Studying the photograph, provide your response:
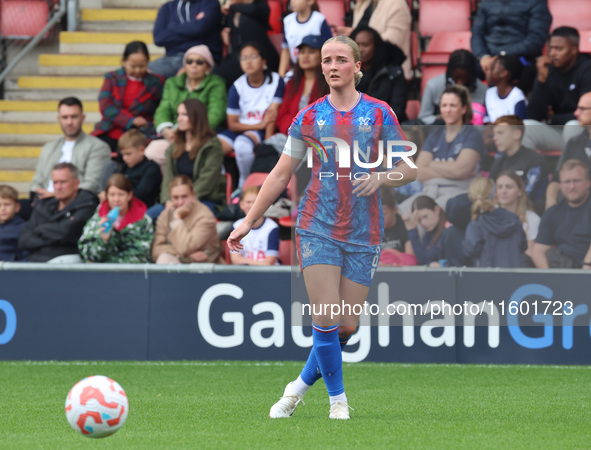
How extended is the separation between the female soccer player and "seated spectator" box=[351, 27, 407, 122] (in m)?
5.50

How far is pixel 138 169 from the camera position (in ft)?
→ 38.1

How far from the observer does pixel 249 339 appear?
9508mm

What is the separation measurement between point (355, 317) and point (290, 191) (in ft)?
16.2

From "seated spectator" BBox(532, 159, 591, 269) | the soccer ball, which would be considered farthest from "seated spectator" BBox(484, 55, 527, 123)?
the soccer ball

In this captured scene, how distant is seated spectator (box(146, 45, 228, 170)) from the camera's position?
1220 centimetres

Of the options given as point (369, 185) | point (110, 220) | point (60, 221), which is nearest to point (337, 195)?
point (369, 185)

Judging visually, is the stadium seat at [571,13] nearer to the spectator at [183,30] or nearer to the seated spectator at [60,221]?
the spectator at [183,30]

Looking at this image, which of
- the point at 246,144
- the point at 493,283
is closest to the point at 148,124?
the point at 246,144

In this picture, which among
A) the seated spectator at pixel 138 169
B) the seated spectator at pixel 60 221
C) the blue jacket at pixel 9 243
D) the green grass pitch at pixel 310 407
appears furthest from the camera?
the seated spectator at pixel 138 169

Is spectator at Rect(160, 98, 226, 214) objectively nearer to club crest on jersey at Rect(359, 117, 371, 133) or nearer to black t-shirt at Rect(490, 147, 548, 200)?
black t-shirt at Rect(490, 147, 548, 200)

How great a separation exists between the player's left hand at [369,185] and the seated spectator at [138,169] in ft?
19.3

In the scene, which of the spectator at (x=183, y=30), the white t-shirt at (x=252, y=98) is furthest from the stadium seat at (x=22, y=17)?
the white t-shirt at (x=252, y=98)

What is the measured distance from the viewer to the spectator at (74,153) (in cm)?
1163

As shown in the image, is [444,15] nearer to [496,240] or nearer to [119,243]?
[496,240]
